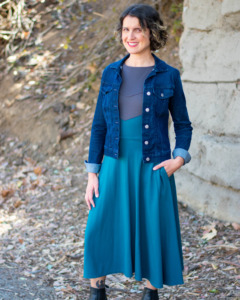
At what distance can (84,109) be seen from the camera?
6.92 metres

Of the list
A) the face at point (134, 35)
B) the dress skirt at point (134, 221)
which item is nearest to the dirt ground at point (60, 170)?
the dress skirt at point (134, 221)

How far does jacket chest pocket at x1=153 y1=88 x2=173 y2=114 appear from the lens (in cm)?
252

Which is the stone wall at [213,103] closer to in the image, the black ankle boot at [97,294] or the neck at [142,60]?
the neck at [142,60]

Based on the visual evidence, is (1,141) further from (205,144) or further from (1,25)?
(205,144)

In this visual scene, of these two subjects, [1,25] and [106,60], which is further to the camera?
[1,25]

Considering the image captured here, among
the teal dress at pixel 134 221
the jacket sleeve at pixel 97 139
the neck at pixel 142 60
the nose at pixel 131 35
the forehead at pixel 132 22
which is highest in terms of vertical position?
the forehead at pixel 132 22

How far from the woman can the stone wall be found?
1499 mm

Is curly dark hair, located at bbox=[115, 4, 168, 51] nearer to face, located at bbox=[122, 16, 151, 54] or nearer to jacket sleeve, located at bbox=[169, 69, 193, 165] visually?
face, located at bbox=[122, 16, 151, 54]

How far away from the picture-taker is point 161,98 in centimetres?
253

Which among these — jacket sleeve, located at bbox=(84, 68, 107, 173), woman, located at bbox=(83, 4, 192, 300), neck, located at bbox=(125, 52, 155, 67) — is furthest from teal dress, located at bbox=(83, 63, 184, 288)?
neck, located at bbox=(125, 52, 155, 67)

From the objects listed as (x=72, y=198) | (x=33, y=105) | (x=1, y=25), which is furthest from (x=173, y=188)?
(x=1, y=25)

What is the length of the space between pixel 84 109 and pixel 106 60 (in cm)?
105

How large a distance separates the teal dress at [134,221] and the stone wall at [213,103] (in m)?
1.59

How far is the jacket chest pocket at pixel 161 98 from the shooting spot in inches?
99.2
